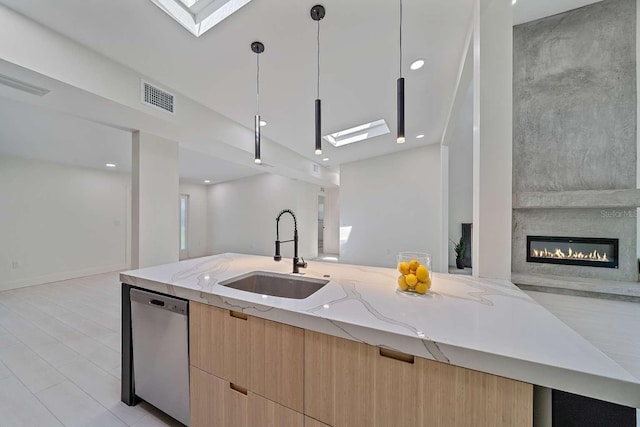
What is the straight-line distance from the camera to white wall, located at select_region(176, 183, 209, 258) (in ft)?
24.3

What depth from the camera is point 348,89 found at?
2.82m

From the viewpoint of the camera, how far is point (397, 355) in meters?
0.82

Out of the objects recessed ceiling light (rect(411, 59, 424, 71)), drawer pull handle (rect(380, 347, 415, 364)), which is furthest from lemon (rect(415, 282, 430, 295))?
recessed ceiling light (rect(411, 59, 424, 71))

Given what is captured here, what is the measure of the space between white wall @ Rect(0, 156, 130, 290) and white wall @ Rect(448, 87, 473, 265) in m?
7.53

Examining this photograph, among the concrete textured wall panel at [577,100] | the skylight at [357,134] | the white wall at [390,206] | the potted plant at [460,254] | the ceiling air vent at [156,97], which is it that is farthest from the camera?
the white wall at [390,206]

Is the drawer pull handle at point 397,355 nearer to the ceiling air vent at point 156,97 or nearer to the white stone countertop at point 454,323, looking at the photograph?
the white stone countertop at point 454,323

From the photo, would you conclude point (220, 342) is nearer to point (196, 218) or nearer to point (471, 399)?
point (471, 399)

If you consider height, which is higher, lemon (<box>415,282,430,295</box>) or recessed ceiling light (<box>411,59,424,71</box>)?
recessed ceiling light (<box>411,59,424,71</box>)

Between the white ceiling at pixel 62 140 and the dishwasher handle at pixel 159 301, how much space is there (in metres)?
2.65

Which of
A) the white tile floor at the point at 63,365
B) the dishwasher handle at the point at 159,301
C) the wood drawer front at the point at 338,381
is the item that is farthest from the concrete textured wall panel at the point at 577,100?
the white tile floor at the point at 63,365

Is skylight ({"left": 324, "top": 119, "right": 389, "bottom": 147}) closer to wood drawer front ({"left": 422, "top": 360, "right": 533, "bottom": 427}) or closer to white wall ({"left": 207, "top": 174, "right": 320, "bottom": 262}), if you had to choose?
white wall ({"left": 207, "top": 174, "right": 320, "bottom": 262})

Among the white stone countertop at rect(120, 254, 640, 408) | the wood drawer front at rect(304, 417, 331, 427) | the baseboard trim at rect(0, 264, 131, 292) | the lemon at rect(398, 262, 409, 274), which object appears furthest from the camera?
the baseboard trim at rect(0, 264, 131, 292)

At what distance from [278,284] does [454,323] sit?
1.13 meters

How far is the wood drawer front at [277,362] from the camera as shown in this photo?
970 millimetres
